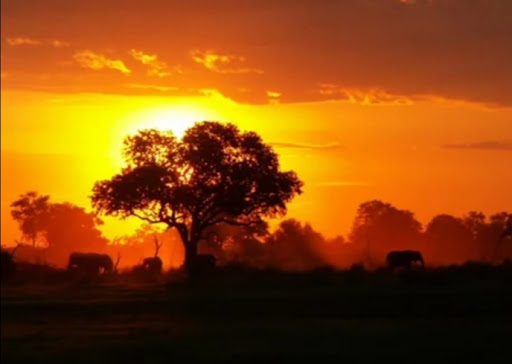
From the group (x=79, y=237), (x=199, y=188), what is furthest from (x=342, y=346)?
(x=79, y=237)

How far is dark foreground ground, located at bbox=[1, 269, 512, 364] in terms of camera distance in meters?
23.9

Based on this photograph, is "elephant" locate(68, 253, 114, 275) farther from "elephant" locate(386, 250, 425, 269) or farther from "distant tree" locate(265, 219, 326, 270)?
"elephant" locate(386, 250, 425, 269)

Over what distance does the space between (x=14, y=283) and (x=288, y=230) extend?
4197 cm

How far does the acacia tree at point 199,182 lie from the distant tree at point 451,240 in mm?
8870

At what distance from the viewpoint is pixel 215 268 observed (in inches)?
2088

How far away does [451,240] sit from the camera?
63.4 meters

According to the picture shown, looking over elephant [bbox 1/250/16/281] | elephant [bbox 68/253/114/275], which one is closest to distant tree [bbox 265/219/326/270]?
elephant [bbox 68/253/114/275]

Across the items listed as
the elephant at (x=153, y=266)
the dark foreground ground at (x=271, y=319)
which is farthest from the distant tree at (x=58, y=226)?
the dark foreground ground at (x=271, y=319)

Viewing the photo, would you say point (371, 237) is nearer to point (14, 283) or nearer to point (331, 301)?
point (14, 283)

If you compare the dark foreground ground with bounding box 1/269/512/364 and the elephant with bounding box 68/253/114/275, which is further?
the elephant with bounding box 68/253/114/275

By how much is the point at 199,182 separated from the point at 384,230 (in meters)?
17.5

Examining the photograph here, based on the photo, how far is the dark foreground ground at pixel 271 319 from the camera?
23.9m

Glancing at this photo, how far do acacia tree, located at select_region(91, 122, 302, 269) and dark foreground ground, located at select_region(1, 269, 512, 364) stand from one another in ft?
44.2

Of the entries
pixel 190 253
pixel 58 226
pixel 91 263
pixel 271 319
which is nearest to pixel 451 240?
pixel 190 253
